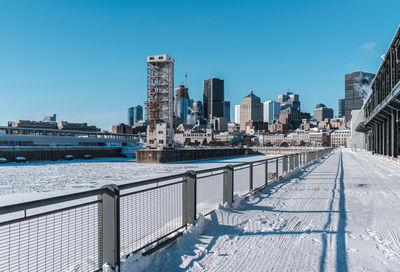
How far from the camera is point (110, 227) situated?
4520mm

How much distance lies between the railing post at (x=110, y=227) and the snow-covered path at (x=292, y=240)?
36 cm

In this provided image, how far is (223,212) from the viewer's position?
8.27m

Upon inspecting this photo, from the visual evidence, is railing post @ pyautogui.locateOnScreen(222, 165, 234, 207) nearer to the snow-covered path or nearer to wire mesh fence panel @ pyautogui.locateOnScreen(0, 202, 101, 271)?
the snow-covered path

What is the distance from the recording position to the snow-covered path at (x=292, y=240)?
497cm

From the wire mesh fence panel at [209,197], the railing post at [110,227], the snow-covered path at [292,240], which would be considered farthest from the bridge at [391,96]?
the railing post at [110,227]

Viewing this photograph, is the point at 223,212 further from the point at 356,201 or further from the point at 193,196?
the point at 356,201

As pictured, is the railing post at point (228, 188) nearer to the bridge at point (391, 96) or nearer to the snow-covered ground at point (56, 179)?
the snow-covered ground at point (56, 179)

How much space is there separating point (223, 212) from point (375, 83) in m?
55.1

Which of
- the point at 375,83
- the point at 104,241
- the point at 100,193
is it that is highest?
Answer: the point at 375,83

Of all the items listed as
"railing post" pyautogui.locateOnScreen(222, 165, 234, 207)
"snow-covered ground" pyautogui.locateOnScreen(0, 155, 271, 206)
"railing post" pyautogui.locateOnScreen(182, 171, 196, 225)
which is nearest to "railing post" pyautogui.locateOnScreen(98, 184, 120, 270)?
"railing post" pyautogui.locateOnScreen(182, 171, 196, 225)

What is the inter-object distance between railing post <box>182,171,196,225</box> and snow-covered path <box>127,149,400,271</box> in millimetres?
503

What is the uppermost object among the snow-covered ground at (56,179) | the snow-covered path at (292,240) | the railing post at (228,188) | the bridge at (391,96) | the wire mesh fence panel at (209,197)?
the bridge at (391,96)

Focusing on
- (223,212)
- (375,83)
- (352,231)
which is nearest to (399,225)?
(352,231)

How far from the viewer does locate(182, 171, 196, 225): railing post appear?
6.80 metres
